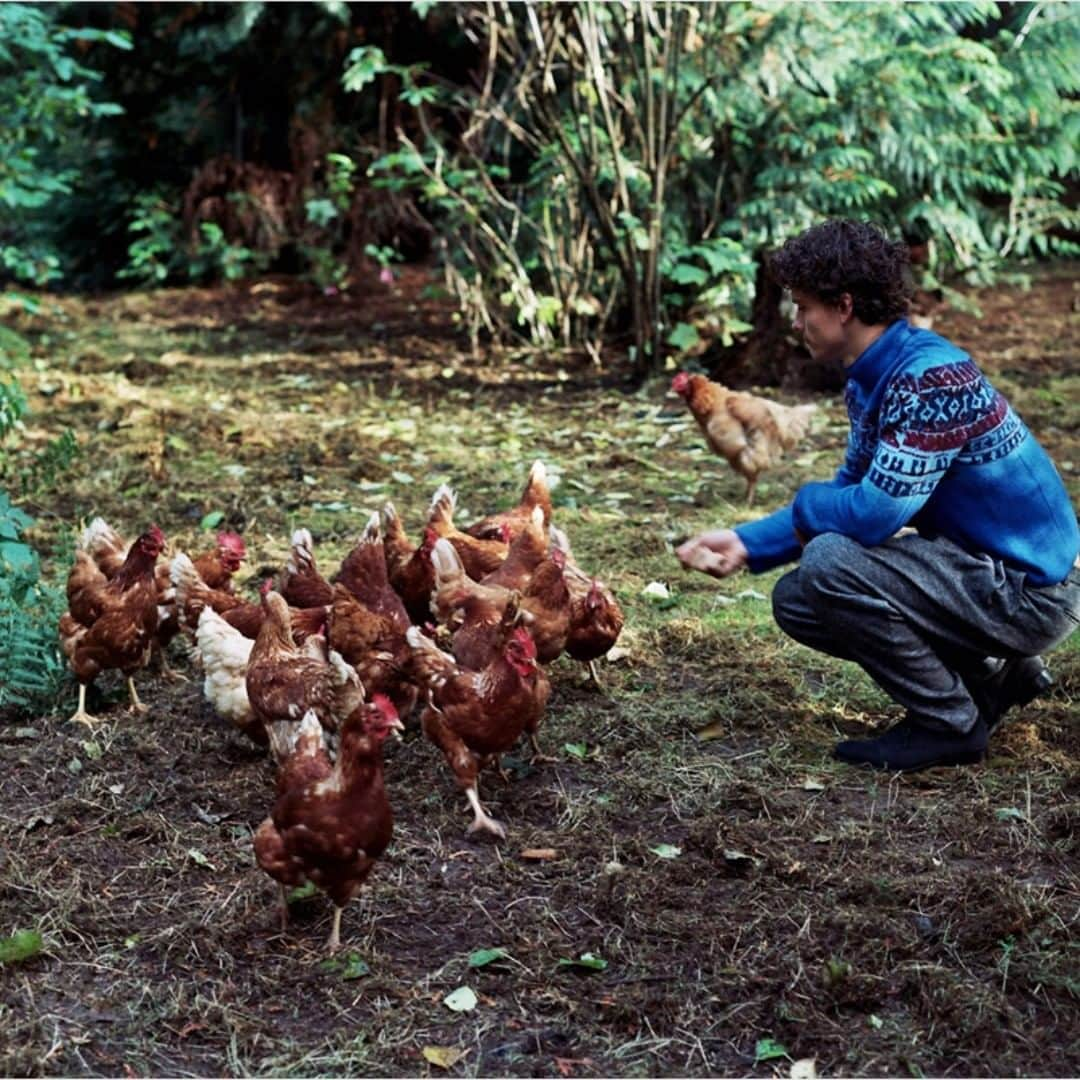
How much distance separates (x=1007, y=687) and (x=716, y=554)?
3.65 ft

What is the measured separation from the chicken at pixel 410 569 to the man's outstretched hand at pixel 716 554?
137 cm

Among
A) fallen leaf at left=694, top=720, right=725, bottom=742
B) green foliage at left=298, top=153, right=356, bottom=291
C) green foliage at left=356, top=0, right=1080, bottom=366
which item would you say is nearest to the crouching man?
fallen leaf at left=694, top=720, right=725, bottom=742

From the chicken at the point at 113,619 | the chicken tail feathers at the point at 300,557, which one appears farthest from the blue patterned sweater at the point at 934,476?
the chicken at the point at 113,619

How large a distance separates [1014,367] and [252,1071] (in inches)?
337

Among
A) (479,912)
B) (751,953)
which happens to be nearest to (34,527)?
(479,912)

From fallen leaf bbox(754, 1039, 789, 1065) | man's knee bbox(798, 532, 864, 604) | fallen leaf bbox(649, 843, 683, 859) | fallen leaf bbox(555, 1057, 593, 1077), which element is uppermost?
man's knee bbox(798, 532, 864, 604)

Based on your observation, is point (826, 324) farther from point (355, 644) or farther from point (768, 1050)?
point (768, 1050)

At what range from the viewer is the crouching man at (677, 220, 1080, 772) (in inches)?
152

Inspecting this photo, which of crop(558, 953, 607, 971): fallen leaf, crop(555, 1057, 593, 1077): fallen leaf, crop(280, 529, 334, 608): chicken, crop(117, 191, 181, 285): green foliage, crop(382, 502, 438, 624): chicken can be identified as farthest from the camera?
crop(117, 191, 181, 285): green foliage

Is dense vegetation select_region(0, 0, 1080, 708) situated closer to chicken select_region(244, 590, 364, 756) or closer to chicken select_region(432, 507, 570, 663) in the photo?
chicken select_region(432, 507, 570, 663)

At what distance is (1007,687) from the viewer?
14.3ft

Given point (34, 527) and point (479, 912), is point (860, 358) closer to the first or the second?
point (479, 912)

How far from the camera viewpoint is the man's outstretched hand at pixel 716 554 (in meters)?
4.00

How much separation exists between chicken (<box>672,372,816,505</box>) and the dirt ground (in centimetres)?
78
